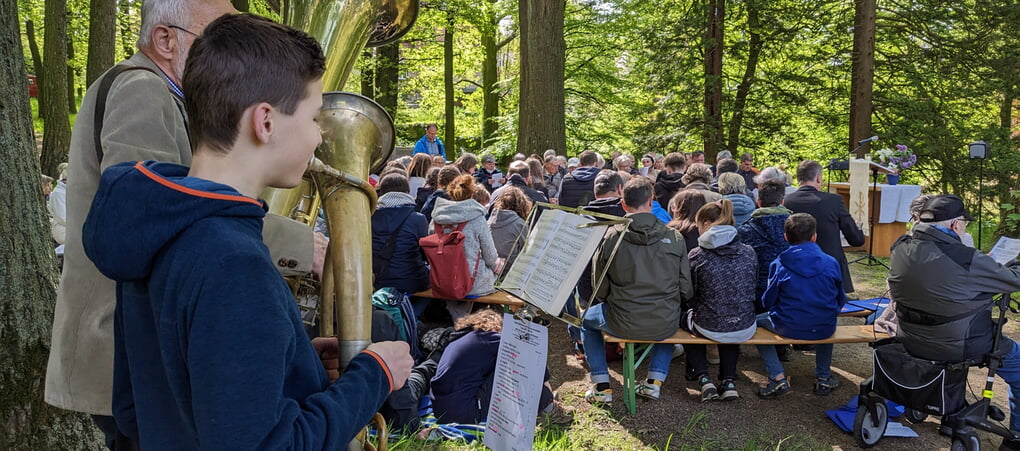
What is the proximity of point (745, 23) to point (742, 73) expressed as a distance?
1901 mm

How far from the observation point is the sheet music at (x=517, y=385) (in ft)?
7.92

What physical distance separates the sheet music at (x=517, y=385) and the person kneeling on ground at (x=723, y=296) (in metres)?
2.41

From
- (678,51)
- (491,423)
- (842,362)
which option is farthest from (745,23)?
(491,423)

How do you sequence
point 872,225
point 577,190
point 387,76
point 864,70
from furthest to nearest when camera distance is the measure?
point 387,76
point 864,70
point 872,225
point 577,190

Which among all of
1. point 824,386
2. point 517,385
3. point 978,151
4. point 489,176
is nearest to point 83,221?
point 517,385

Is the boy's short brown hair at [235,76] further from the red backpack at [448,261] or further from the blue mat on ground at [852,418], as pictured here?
the blue mat on ground at [852,418]

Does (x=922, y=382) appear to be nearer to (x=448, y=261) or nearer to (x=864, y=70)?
(x=448, y=261)

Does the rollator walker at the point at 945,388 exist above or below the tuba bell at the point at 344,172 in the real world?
below

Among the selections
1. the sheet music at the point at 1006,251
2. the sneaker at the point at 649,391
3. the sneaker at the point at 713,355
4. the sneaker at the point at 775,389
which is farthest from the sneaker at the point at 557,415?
the sheet music at the point at 1006,251

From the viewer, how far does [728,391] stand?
15.3ft

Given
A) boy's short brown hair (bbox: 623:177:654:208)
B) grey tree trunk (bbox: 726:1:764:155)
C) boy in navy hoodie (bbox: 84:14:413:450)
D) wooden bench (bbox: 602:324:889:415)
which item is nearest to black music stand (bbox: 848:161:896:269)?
wooden bench (bbox: 602:324:889:415)

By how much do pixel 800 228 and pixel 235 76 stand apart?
4239 mm

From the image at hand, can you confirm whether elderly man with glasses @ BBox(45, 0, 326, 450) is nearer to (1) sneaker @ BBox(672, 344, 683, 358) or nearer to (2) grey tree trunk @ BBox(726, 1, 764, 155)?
(1) sneaker @ BBox(672, 344, 683, 358)

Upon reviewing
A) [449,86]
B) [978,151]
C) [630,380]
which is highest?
[449,86]
